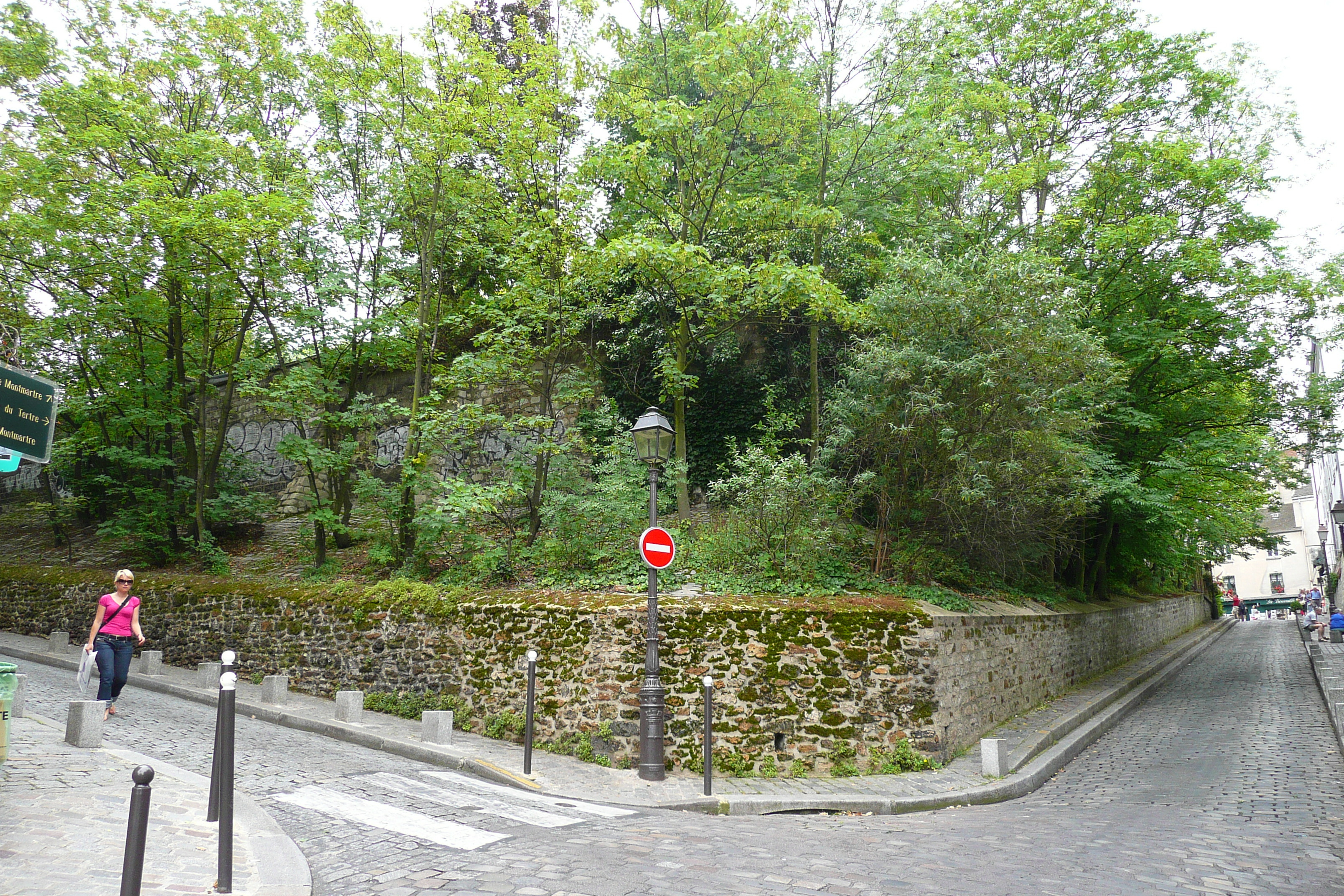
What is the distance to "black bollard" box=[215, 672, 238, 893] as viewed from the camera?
159 inches

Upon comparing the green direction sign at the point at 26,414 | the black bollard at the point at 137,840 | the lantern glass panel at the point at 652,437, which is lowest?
the black bollard at the point at 137,840

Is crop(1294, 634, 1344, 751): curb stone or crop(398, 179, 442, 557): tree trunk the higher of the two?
crop(398, 179, 442, 557): tree trunk

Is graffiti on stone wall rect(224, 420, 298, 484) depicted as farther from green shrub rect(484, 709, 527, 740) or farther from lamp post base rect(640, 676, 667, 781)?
lamp post base rect(640, 676, 667, 781)

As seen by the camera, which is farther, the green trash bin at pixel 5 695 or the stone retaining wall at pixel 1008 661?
the stone retaining wall at pixel 1008 661

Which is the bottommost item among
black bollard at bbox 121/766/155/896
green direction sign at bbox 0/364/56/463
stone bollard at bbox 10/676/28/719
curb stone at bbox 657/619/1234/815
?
curb stone at bbox 657/619/1234/815

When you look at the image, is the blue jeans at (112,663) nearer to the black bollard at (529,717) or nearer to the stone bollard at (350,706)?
the stone bollard at (350,706)

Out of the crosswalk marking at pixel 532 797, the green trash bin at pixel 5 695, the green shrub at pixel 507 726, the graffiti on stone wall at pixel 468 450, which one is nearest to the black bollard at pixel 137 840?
the green trash bin at pixel 5 695

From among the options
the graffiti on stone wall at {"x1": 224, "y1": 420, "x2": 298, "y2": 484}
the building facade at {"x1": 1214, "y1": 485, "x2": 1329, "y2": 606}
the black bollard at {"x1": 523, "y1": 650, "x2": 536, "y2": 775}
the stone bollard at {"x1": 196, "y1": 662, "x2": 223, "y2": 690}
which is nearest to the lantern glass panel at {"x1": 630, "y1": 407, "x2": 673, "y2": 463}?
the black bollard at {"x1": 523, "y1": 650, "x2": 536, "y2": 775}

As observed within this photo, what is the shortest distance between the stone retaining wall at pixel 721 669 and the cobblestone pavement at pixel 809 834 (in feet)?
4.37

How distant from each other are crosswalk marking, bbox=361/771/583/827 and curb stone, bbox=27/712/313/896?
4.29 ft

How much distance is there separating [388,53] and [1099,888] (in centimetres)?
1434

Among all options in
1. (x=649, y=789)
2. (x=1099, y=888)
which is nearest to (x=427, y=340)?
(x=649, y=789)

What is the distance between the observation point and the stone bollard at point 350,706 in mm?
9750

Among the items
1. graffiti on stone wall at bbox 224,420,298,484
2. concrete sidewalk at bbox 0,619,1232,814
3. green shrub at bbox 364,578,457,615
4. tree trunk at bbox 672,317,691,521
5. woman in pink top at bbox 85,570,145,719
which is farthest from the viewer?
graffiti on stone wall at bbox 224,420,298,484
